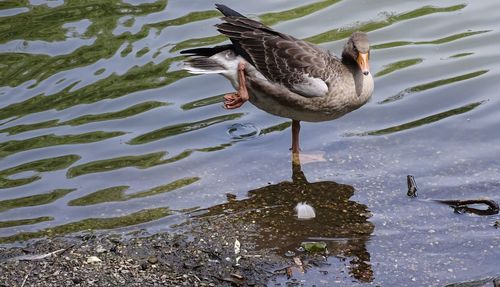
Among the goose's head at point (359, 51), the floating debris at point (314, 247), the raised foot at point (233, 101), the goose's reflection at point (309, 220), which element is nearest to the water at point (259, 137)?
the goose's reflection at point (309, 220)

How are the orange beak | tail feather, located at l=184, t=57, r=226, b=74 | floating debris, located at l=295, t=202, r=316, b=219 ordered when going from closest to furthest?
floating debris, located at l=295, t=202, r=316, b=219 < the orange beak < tail feather, located at l=184, t=57, r=226, b=74

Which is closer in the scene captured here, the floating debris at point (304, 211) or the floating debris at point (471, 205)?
the floating debris at point (471, 205)

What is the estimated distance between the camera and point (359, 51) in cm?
838

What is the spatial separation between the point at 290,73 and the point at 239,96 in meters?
0.53

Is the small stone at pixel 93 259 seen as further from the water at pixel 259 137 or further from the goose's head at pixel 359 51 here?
the goose's head at pixel 359 51

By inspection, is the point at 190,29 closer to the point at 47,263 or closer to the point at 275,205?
the point at 275,205

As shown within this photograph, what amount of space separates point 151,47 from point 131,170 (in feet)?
8.74

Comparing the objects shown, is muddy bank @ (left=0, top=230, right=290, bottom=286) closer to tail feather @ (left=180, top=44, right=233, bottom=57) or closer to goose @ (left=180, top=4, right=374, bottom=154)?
goose @ (left=180, top=4, right=374, bottom=154)

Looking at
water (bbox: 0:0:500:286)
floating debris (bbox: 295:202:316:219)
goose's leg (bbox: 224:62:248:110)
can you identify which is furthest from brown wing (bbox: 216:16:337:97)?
floating debris (bbox: 295:202:316:219)

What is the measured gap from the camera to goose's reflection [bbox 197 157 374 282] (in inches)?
261

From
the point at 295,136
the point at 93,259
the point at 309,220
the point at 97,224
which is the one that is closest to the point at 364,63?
the point at 295,136

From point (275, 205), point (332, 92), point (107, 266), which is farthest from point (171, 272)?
point (332, 92)

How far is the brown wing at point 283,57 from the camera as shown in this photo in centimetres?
830

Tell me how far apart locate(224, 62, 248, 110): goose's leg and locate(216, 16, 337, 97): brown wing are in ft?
0.48
